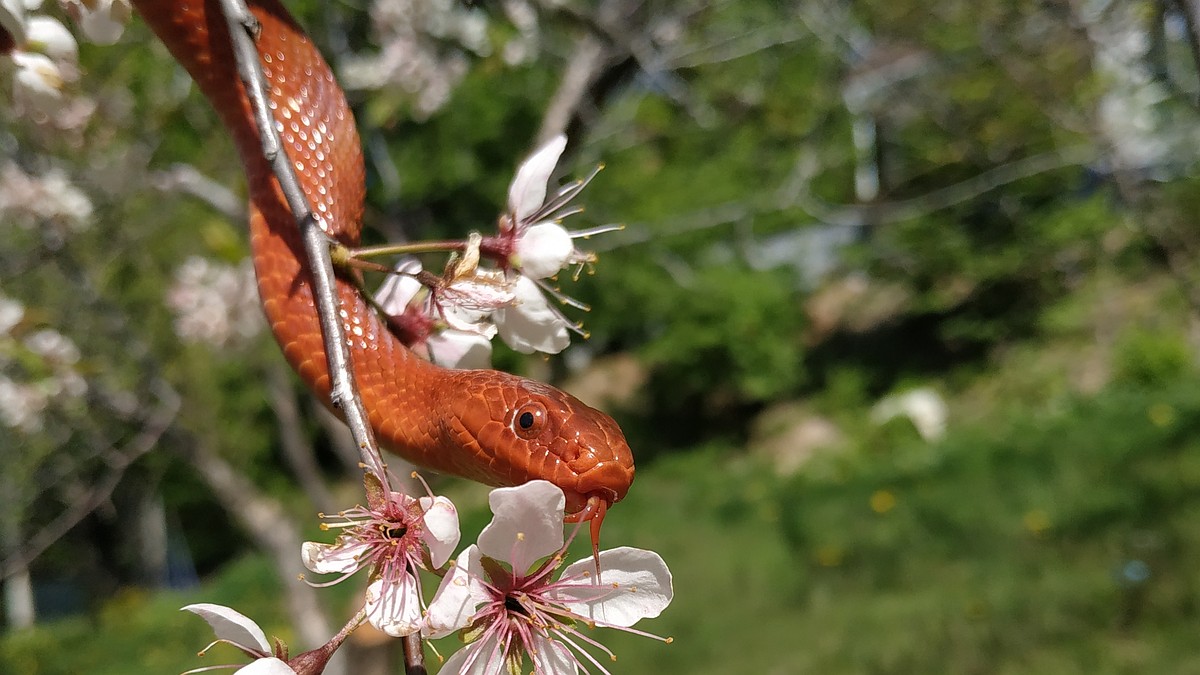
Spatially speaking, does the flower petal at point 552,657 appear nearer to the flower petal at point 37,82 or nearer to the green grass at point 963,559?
the flower petal at point 37,82

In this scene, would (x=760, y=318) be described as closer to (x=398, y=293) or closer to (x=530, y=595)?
(x=398, y=293)

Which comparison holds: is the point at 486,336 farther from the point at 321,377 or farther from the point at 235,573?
the point at 235,573

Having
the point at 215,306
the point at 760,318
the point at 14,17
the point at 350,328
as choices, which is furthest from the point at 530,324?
the point at 760,318

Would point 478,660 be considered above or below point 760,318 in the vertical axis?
above

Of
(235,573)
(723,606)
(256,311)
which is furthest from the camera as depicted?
(235,573)

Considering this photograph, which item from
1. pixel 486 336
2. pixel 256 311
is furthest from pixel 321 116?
pixel 256 311

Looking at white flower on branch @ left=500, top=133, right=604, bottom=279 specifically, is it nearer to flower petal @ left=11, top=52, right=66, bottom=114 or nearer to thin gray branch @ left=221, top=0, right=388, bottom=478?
thin gray branch @ left=221, top=0, right=388, bottom=478
